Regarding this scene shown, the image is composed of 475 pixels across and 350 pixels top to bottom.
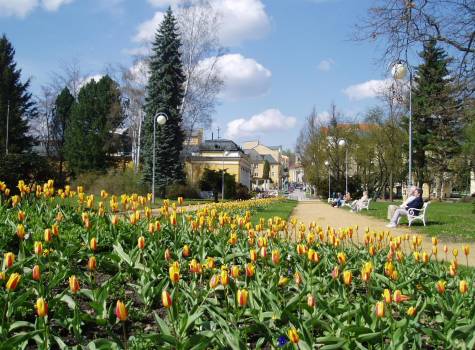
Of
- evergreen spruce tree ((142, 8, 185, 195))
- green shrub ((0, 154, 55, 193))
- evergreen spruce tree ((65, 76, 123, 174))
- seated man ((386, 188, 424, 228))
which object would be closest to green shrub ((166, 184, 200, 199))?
evergreen spruce tree ((142, 8, 185, 195))

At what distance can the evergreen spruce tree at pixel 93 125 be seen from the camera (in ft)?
161

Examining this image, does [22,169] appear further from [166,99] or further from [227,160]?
[227,160]

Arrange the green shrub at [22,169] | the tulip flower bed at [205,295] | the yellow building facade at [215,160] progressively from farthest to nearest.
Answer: the yellow building facade at [215,160], the green shrub at [22,169], the tulip flower bed at [205,295]

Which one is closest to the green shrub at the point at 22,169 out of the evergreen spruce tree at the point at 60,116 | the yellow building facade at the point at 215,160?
the yellow building facade at the point at 215,160

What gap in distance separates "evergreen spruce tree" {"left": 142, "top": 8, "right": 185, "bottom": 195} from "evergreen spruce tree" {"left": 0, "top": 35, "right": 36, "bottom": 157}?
17.6 meters

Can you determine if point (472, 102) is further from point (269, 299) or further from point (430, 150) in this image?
point (430, 150)

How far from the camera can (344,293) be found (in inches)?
157

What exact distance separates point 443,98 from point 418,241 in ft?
39.9

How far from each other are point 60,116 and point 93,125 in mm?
9517

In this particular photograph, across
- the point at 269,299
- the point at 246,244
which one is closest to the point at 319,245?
the point at 246,244

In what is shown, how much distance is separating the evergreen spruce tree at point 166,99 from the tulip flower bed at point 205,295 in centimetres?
3155

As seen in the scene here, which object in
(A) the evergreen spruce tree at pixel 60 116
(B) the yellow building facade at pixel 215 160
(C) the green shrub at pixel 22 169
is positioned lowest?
(C) the green shrub at pixel 22 169

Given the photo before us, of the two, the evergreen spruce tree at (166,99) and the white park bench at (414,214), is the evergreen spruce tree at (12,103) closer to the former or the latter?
the evergreen spruce tree at (166,99)

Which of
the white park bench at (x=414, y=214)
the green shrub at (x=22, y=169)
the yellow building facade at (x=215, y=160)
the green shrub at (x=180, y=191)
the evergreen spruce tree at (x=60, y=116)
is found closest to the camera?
the white park bench at (x=414, y=214)
